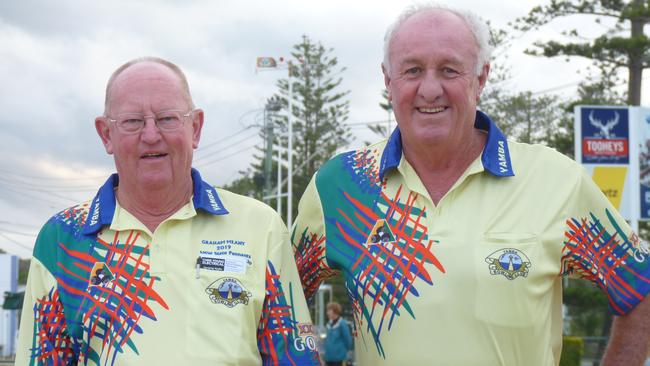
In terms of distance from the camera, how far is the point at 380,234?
4.15 metres

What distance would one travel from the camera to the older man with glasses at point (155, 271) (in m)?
3.82

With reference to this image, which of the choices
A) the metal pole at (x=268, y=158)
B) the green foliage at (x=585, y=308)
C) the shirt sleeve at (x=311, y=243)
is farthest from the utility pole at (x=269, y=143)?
the shirt sleeve at (x=311, y=243)

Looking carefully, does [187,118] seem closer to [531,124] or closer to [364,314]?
[364,314]

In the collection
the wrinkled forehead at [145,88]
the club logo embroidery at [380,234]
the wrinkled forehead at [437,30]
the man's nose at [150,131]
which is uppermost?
the wrinkled forehead at [437,30]

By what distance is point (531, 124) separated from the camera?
148 ft

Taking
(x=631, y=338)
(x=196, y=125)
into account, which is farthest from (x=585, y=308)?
(x=196, y=125)

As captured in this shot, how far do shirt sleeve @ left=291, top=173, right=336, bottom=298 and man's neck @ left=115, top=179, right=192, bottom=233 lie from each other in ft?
2.23

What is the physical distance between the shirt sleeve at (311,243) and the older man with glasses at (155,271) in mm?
362

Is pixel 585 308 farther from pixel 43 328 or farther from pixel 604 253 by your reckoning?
pixel 43 328

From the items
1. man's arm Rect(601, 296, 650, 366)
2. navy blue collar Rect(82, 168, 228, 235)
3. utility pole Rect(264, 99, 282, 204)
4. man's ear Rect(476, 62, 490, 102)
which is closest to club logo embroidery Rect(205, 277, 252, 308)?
navy blue collar Rect(82, 168, 228, 235)

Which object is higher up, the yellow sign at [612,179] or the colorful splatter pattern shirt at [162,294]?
the yellow sign at [612,179]

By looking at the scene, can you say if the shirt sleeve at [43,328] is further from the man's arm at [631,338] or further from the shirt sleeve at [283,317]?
the man's arm at [631,338]

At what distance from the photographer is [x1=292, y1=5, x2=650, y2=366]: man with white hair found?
3893 mm

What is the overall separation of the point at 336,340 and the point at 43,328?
550 inches
